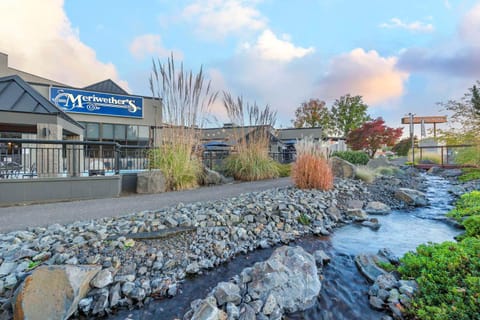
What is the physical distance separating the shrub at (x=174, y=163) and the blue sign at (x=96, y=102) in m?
7.12

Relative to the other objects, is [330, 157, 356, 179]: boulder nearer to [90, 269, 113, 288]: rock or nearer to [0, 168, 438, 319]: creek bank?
[0, 168, 438, 319]: creek bank

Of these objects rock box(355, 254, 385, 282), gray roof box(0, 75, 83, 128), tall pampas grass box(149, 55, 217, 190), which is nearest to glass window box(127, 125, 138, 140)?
gray roof box(0, 75, 83, 128)

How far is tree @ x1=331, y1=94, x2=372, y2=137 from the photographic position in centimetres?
2014

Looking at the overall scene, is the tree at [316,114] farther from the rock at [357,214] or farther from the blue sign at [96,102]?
the rock at [357,214]

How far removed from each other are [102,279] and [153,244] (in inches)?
21.8

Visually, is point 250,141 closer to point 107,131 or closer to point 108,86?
point 107,131

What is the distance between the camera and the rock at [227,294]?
1486 mm

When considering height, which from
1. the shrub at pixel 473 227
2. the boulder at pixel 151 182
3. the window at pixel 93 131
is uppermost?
the window at pixel 93 131

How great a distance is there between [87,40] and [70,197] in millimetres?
6160

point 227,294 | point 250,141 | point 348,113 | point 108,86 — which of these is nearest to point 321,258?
point 227,294

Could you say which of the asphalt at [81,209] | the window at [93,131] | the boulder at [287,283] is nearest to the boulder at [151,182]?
the asphalt at [81,209]

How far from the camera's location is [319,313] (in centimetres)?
151

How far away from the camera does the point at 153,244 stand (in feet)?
7.02

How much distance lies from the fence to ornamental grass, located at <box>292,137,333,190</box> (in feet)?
10.8
